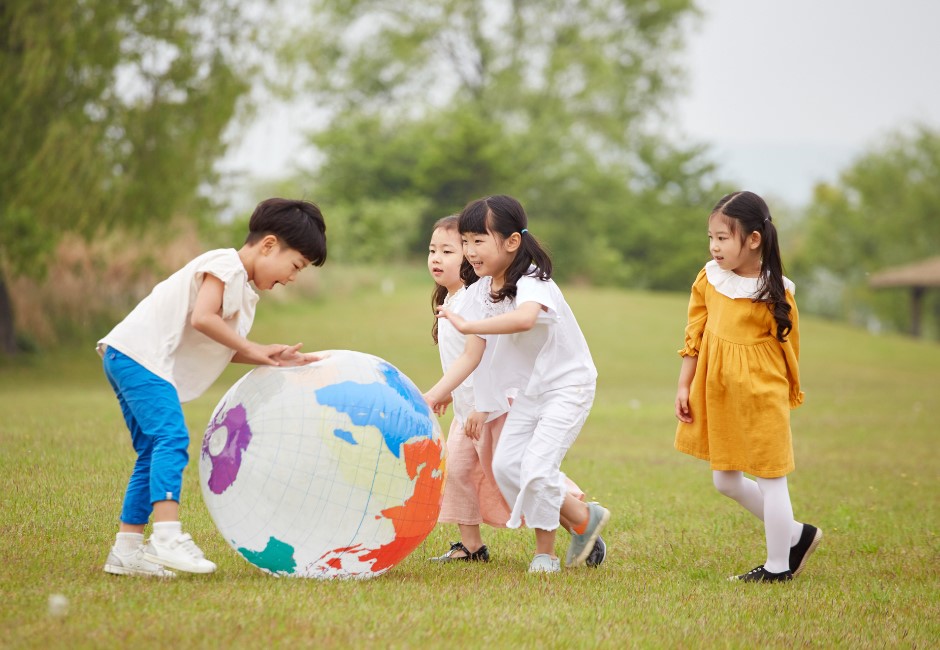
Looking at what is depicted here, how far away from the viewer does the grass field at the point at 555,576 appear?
13.9 feet

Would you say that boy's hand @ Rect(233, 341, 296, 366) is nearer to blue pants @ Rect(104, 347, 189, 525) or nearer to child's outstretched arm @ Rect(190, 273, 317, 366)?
child's outstretched arm @ Rect(190, 273, 317, 366)

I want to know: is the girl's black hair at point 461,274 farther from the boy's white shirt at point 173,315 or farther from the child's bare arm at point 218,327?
the boy's white shirt at point 173,315

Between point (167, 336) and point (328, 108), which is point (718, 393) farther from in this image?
point (328, 108)

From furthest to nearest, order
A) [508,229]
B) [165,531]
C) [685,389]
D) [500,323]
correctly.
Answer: [685,389], [508,229], [500,323], [165,531]

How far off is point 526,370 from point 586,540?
1.00 m

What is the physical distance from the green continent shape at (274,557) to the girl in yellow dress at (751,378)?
2279mm

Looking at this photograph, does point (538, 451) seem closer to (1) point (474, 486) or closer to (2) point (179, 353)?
(1) point (474, 486)

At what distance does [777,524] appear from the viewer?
18.7 feet

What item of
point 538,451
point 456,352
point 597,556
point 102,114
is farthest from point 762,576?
point 102,114

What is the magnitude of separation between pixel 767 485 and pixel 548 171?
143 feet

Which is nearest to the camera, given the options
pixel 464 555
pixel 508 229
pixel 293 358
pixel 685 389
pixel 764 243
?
pixel 293 358

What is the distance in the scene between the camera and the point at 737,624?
4.67 m

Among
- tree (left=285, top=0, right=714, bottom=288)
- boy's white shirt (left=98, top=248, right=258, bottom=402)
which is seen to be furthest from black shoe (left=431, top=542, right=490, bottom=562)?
tree (left=285, top=0, right=714, bottom=288)

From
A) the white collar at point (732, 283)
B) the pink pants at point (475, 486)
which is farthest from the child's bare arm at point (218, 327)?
the white collar at point (732, 283)
